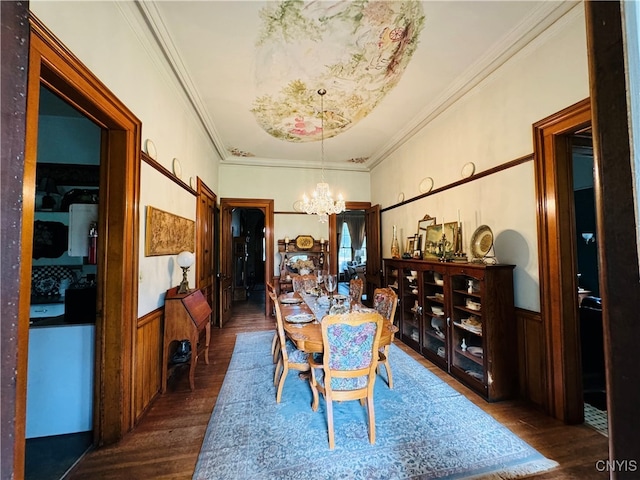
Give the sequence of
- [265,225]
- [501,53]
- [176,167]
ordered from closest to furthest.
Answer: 1. [501,53]
2. [176,167]
3. [265,225]

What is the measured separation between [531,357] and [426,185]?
2.42 m

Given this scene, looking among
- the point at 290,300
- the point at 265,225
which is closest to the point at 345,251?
the point at 265,225

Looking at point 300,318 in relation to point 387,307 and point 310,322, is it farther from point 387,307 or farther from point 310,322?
point 387,307

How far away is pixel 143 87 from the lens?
2.28m

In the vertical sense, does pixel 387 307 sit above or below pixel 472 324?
above

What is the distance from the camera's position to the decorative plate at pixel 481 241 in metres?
2.79

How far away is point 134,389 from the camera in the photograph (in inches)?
82.4

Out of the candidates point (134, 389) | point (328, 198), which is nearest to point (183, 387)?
point (134, 389)

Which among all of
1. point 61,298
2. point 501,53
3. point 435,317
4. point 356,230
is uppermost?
point 501,53

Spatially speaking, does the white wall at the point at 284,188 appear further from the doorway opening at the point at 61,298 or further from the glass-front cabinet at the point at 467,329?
the glass-front cabinet at the point at 467,329

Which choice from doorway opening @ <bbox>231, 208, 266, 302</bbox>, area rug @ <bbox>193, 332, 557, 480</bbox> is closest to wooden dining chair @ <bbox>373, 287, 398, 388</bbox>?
area rug @ <bbox>193, 332, 557, 480</bbox>

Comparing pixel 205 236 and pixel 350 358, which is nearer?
pixel 350 358

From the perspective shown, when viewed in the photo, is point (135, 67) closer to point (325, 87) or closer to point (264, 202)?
point (325, 87)

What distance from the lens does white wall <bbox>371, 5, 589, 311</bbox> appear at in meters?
2.10
